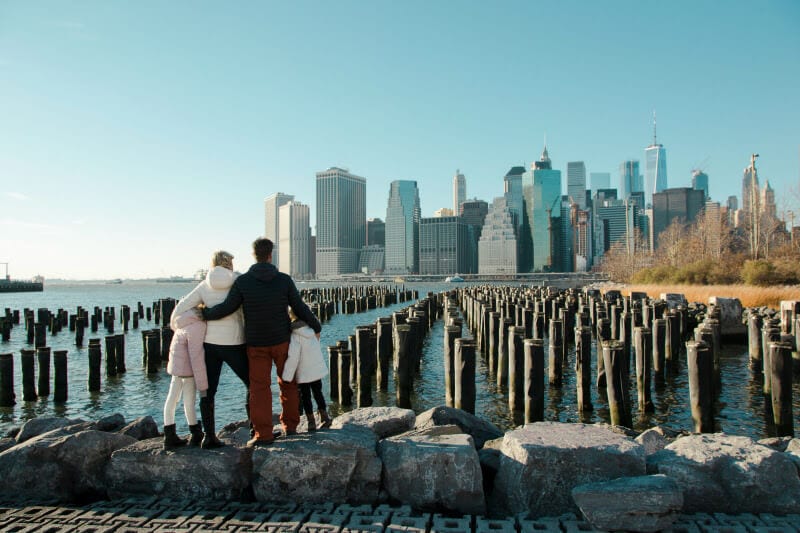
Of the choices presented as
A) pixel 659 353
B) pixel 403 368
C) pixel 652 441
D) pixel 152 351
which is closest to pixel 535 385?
pixel 403 368

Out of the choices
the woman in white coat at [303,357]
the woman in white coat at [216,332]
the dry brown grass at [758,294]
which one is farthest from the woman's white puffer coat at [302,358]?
the dry brown grass at [758,294]

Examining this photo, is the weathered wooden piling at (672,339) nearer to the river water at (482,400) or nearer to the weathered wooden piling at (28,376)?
the river water at (482,400)

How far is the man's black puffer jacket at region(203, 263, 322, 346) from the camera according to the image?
566cm

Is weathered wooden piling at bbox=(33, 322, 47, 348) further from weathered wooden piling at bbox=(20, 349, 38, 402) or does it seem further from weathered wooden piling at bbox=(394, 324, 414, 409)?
weathered wooden piling at bbox=(394, 324, 414, 409)

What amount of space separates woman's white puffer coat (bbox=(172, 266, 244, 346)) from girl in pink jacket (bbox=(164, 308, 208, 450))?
0.28 feet

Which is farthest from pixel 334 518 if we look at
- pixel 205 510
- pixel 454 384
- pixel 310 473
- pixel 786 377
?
pixel 786 377

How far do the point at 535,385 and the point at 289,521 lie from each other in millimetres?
6662

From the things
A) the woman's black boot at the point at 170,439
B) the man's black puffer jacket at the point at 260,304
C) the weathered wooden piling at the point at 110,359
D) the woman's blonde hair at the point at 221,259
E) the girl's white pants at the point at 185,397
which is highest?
the woman's blonde hair at the point at 221,259

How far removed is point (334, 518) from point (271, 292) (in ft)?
7.73

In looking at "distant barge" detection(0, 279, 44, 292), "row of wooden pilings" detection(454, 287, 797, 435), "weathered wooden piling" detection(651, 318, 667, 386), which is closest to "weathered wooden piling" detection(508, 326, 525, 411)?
"row of wooden pilings" detection(454, 287, 797, 435)

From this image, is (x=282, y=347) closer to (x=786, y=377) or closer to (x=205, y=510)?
(x=205, y=510)

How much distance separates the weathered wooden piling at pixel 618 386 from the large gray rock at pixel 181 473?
7414 mm

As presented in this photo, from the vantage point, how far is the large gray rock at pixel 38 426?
7574 millimetres

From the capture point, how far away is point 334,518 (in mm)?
4984
